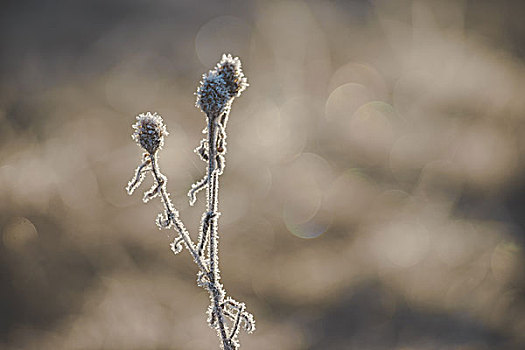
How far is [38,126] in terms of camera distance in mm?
2869

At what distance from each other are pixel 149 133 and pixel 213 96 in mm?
123

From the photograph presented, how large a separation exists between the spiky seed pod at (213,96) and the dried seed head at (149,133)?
92 mm

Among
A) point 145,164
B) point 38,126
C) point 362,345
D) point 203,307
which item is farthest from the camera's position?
point 38,126

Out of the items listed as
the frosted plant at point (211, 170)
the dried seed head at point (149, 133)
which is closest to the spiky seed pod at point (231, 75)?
the frosted plant at point (211, 170)

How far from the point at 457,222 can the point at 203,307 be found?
1412 mm

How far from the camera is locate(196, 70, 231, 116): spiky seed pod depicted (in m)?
0.67

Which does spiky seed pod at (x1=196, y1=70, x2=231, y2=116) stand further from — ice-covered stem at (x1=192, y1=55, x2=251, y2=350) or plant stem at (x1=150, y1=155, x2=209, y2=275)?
plant stem at (x1=150, y1=155, x2=209, y2=275)

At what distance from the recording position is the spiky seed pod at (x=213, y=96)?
67 cm

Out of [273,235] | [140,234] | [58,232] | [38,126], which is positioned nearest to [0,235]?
[58,232]

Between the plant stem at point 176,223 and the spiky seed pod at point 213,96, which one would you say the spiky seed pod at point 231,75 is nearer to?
the spiky seed pod at point 213,96

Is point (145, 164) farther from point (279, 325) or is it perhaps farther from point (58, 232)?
point (58, 232)

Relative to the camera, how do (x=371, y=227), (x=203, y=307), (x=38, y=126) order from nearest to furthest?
(x=203, y=307) < (x=371, y=227) < (x=38, y=126)

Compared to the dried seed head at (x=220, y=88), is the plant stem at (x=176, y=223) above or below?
below

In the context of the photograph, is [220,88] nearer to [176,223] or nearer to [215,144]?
[215,144]
